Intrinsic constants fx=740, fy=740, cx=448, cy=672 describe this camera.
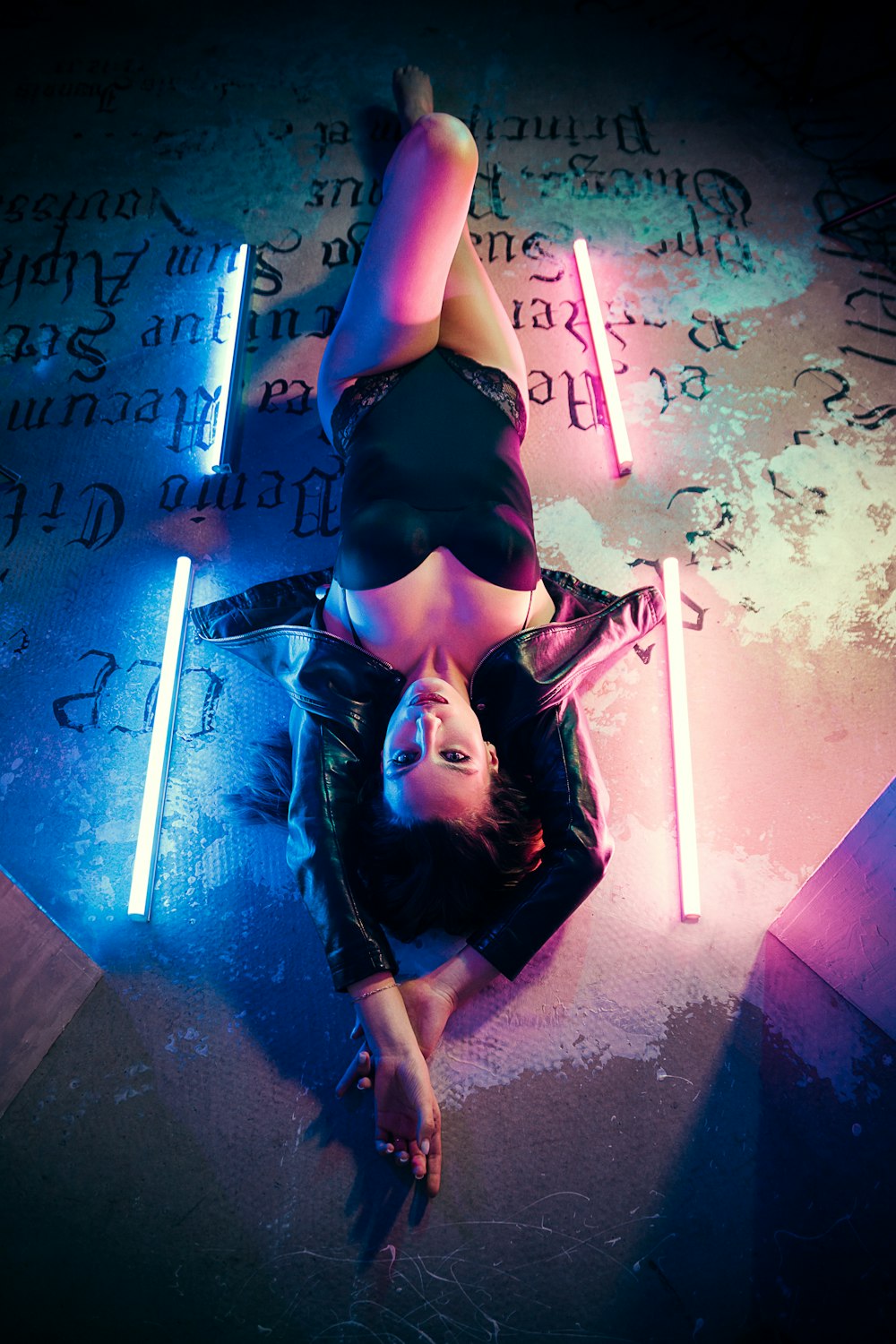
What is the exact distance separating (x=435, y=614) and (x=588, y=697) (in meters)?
0.53

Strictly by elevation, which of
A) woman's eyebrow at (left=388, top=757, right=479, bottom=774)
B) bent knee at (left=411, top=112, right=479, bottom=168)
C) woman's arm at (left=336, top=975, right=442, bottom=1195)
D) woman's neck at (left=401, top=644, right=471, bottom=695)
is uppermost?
bent knee at (left=411, top=112, right=479, bottom=168)

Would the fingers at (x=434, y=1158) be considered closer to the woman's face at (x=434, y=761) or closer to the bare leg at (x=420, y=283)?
the woman's face at (x=434, y=761)

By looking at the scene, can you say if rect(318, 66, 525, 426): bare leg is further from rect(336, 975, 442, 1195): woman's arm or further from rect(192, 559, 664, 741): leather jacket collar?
rect(336, 975, 442, 1195): woman's arm

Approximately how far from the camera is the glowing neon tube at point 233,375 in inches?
92.4

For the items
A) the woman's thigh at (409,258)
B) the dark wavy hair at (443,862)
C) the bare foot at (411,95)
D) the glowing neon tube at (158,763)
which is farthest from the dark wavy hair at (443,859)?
the bare foot at (411,95)

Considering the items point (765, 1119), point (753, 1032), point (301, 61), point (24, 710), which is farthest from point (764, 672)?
point (301, 61)

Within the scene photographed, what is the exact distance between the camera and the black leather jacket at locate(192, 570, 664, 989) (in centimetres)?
158

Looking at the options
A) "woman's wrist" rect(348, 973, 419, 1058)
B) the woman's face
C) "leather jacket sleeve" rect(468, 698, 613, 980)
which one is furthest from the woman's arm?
the woman's face

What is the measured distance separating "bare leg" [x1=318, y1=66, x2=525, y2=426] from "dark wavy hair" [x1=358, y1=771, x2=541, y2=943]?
3.92 feet

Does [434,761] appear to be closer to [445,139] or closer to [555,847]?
[555,847]

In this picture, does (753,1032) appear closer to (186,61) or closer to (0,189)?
(0,189)

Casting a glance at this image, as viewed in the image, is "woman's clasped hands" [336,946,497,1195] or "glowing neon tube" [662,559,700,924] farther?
"glowing neon tube" [662,559,700,924]

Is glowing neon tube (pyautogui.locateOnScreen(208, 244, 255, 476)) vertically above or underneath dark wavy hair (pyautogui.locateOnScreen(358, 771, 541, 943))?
above

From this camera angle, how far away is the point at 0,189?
3.01 metres
